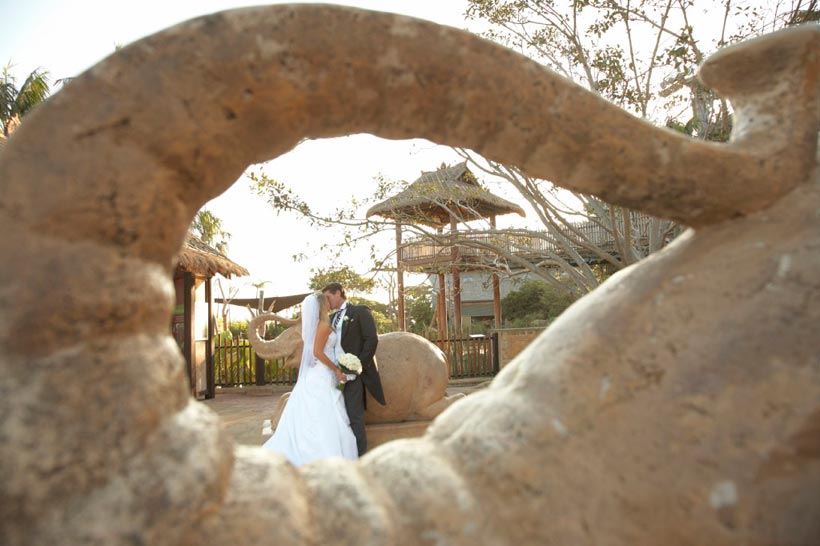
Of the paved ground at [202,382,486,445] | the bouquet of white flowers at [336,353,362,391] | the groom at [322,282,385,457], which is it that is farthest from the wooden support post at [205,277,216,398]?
the bouquet of white flowers at [336,353,362,391]

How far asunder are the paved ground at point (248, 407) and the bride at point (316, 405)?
54.0 inches

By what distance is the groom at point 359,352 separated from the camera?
4.64m

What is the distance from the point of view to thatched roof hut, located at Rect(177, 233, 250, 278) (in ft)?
31.2

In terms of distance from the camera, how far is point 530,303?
20.9 m

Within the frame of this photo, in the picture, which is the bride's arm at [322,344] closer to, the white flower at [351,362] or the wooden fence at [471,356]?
the white flower at [351,362]

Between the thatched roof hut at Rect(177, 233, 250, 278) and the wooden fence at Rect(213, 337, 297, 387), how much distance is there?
86.8 inches

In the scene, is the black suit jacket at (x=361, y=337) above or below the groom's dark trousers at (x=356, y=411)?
above

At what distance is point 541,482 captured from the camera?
1.08m

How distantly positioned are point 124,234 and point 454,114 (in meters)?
0.71

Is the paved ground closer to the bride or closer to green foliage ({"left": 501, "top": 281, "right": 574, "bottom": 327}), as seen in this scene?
the bride

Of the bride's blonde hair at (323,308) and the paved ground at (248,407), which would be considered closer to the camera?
the bride's blonde hair at (323,308)

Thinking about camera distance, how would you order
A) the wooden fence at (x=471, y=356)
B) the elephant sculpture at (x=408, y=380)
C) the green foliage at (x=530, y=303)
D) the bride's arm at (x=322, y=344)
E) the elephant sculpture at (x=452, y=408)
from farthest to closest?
the green foliage at (x=530, y=303) < the wooden fence at (x=471, y=356) < the elephant sculpture at (x=408, y=380) < the bride's arm at (x=322, y=344) < the elephant sculpture at (x=452, y=408)

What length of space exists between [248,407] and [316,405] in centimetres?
635

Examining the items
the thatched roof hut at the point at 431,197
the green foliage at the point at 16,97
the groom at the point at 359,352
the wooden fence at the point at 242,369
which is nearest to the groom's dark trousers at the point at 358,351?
the groom at the point at 359,352
